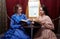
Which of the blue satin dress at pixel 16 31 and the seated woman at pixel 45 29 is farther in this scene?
the blue satin dress at pixel 16 31

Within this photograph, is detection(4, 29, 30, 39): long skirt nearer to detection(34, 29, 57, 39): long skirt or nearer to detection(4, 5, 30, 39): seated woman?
detection(4, 5, 30, 39): seated woman

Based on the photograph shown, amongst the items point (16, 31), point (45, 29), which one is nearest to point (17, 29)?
point (16, 31)

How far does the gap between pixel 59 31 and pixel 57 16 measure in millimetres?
395

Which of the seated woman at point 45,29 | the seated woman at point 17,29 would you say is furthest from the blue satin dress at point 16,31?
the seated woman at point 45,29

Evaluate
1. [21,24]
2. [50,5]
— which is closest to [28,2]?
[50,5]

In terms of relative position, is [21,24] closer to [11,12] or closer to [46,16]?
[46,16]

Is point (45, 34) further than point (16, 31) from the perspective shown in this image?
No

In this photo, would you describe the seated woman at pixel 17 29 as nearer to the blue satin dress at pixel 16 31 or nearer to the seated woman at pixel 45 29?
the blue satin dress at pixel 16 31

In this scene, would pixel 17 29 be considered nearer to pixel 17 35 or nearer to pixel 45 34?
pixel 17 35

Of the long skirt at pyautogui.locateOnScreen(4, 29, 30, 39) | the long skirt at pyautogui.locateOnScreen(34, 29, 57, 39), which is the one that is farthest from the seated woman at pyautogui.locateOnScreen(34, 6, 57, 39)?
the long skirt at pyautogui.locateOnScreen(4, 29, 30, 39)

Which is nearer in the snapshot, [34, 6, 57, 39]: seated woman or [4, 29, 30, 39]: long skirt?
[34, 6, 57, 39]: seated woman

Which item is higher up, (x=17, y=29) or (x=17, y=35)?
(x=17, y=29)

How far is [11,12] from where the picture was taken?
466 cm

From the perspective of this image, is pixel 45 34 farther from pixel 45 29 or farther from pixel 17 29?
pixel 17 29
